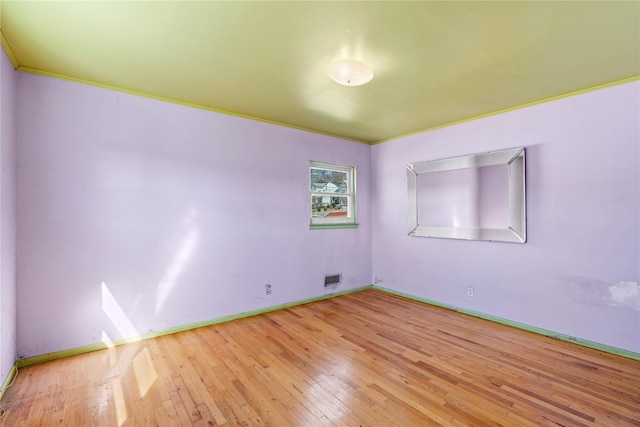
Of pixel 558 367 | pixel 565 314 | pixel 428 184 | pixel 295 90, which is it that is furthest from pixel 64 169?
pixel 565 314

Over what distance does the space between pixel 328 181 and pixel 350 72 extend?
2.33 m

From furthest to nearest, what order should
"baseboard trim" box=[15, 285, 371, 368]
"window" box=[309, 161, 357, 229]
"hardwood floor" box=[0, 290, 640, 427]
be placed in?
"window" box=[309, 161, 357, 229] → "baseboard trim" box=[15, 285, 371, 368] → "hardwood floor" box=[0, 290, 640, 427]

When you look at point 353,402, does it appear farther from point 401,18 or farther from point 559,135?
point 559,135

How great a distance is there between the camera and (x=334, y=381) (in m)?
2.23

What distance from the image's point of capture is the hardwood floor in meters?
1.85

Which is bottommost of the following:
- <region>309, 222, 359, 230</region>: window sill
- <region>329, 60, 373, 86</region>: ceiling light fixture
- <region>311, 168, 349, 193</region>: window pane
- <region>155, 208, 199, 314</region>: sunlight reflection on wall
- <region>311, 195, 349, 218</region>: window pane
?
<region>155, 208, 199, 314</region>: sunlight reflection on wall

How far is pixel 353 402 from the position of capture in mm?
1982

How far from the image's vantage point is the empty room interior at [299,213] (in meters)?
1.91

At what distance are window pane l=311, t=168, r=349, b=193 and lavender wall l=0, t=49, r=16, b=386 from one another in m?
3.14

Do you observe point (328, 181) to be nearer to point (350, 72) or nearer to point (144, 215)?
point (350, 72)

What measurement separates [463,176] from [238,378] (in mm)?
3438

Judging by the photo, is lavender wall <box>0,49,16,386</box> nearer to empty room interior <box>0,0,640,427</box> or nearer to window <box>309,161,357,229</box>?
empty room interior <box>0,0,640,427</box>

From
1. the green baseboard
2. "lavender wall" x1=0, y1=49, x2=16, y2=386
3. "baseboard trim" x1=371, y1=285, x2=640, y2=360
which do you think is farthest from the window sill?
"lavender wall" x1=0, y1=49, x2=16, y2=386

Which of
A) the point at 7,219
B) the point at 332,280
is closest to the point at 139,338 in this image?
the point at 7,219
